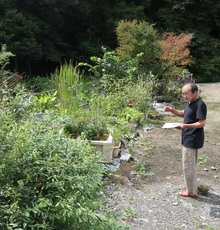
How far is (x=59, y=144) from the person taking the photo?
2.20 m

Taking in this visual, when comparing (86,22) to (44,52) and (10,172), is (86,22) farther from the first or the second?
(10,172)

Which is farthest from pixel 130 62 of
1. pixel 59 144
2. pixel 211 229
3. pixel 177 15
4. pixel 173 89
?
pixel 177 15

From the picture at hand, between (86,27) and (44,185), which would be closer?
(44,185)

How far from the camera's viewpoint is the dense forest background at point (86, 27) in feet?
40.8

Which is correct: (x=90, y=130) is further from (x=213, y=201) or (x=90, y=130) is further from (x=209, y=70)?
(x=209, y=70)

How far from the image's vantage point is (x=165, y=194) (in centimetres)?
367

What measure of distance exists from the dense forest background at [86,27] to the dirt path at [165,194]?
28.9 ft

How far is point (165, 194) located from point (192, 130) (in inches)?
31.4

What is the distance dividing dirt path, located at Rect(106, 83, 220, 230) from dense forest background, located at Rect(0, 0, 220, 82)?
8812 millimetres

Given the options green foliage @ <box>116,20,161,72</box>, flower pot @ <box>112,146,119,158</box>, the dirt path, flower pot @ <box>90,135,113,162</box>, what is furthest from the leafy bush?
green foliage @ <box>116,20,161,72</box>

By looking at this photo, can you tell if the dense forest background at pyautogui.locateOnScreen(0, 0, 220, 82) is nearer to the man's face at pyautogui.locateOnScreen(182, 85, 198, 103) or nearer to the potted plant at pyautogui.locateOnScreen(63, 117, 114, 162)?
the potted plant at pyautogui.locateOnScreen(63, 117, 114, 162)

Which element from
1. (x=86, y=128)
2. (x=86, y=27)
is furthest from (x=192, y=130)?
(x=86, y=27)

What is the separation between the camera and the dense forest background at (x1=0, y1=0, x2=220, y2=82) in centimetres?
1243

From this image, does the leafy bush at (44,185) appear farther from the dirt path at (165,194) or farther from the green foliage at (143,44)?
the green foliage at (143,44)
